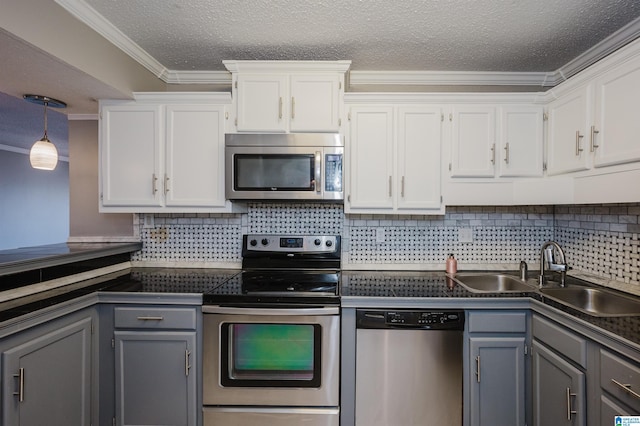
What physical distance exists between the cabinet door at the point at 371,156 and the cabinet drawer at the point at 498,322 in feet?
2.71

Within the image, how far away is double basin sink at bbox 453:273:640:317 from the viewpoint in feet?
5.63

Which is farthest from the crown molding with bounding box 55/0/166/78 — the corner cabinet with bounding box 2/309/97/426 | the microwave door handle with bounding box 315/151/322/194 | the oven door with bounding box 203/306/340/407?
the oven door with bounding box 203/306/340/407

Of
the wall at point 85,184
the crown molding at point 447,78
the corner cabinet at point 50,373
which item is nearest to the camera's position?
the corner cabinet at point 50,373

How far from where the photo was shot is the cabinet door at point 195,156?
7.20 ft

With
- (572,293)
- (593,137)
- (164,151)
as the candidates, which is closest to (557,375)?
(572,293)

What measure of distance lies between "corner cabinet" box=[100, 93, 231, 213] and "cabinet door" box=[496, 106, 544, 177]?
182 centimetres

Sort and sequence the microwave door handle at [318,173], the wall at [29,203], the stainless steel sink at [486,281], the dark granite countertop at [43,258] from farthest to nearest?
the wall at [29,203] < the stainless steel sink at [486,281] < the microwave door handle at [318,173] < the dark granite countertop at [43,258]

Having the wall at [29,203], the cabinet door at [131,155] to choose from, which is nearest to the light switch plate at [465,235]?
the cabinet door at [131,155]

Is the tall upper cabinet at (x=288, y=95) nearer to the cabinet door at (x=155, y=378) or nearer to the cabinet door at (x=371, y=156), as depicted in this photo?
the cabinet door at (x=371, y=156)

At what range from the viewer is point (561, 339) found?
1.55 metres

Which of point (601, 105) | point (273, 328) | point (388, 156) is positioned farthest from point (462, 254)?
point (273, 328)

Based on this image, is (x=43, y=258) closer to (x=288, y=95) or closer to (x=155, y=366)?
(x=155, y=366)

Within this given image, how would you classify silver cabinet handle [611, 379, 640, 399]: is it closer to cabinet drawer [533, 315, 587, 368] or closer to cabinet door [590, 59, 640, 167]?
cabinet drawer [533, 315, 587, 368]

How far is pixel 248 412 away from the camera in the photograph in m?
1.80
